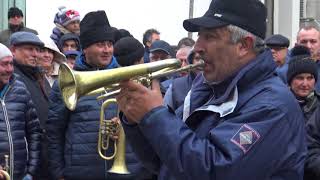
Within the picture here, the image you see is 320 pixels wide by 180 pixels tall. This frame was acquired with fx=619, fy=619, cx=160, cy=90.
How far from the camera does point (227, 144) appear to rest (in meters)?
2.63

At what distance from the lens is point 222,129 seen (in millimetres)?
2691

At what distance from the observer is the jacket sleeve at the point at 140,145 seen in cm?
302

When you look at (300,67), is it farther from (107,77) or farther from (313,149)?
(107,77)

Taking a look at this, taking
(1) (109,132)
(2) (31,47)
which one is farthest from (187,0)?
(1) (109,132)

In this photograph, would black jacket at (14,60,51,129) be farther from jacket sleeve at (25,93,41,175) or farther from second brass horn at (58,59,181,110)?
second brass horn at (58,59,181,110)

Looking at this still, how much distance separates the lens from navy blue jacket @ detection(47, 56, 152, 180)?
16.4ft

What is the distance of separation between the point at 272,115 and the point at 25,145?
9.52 feet

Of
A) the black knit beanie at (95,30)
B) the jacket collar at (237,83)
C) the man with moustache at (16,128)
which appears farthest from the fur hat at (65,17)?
the jacket collar at (237,83)

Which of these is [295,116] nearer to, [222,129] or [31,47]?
[222,129]

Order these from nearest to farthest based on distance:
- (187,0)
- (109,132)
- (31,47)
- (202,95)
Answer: (202,95)
(109,132)
(31,47)
(187,0)

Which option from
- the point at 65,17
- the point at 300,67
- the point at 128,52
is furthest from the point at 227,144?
the point at 65,17

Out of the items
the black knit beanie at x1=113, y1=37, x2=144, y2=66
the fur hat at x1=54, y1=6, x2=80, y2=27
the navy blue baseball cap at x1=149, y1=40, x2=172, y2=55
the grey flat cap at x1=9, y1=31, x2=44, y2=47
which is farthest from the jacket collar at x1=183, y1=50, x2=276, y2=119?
the fur hat at x1=54, y1=6, x2=80, y2=27

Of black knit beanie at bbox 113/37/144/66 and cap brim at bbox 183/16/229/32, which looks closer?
cap brim at bbox 183/16/229/32

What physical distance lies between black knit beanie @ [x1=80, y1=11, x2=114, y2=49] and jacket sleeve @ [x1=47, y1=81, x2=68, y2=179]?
58 centimetres
